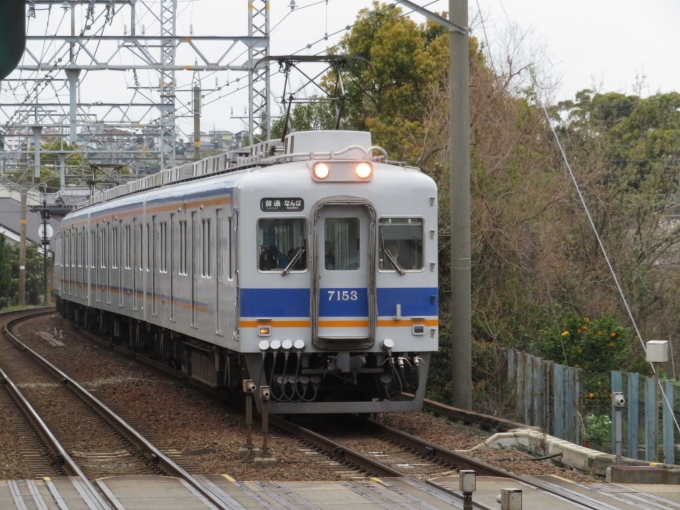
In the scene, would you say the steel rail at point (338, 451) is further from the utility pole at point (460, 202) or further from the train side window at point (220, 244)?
the utility pole at point (460, 202)

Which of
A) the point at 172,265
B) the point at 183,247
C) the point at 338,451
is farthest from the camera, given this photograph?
the point at 172,265

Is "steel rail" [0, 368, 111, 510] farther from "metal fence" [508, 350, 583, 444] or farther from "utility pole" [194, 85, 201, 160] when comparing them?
"utility pole" [194, 85, 201, 160]

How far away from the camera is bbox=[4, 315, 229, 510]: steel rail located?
8.93m

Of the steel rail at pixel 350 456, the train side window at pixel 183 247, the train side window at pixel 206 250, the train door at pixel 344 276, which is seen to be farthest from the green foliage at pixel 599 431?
the train side window at pixel 183 247

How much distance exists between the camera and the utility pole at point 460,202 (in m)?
14.0

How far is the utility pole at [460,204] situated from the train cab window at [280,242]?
2614mm

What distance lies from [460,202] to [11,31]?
11.1m

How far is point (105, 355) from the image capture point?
2380 cm

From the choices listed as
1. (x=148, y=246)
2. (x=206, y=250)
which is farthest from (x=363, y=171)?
(x=148, y=246)

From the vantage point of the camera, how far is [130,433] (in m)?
12.2

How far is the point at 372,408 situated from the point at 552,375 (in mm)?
2396

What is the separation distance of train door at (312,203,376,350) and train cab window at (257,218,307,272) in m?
0.19

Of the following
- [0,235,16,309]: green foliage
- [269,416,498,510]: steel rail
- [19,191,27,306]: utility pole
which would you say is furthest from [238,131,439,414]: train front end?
[19,191,27,306]: utility pole

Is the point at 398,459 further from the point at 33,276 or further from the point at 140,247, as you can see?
the point at 33,276
